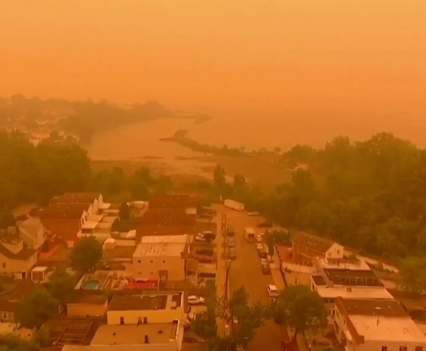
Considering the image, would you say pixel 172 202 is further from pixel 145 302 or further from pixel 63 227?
pixel 145 302

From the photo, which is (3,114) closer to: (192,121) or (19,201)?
(192,121)

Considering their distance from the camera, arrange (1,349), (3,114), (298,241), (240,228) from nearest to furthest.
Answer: (1,349)
(298,241)
(240,228)
(3,114)

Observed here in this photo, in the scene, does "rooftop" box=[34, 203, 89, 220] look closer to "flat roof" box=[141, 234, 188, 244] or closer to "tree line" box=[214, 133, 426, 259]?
"flat roof" box=[141, 234, 188, 244]

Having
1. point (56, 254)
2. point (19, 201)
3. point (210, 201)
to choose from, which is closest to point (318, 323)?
point (56, 254)

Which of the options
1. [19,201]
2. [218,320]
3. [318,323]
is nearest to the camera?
[318,323]

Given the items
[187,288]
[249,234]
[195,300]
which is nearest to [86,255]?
[187,288]

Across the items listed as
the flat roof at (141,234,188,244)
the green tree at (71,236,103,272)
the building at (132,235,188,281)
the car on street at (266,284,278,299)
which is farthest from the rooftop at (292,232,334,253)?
the green tree at (71,236,103,272)
